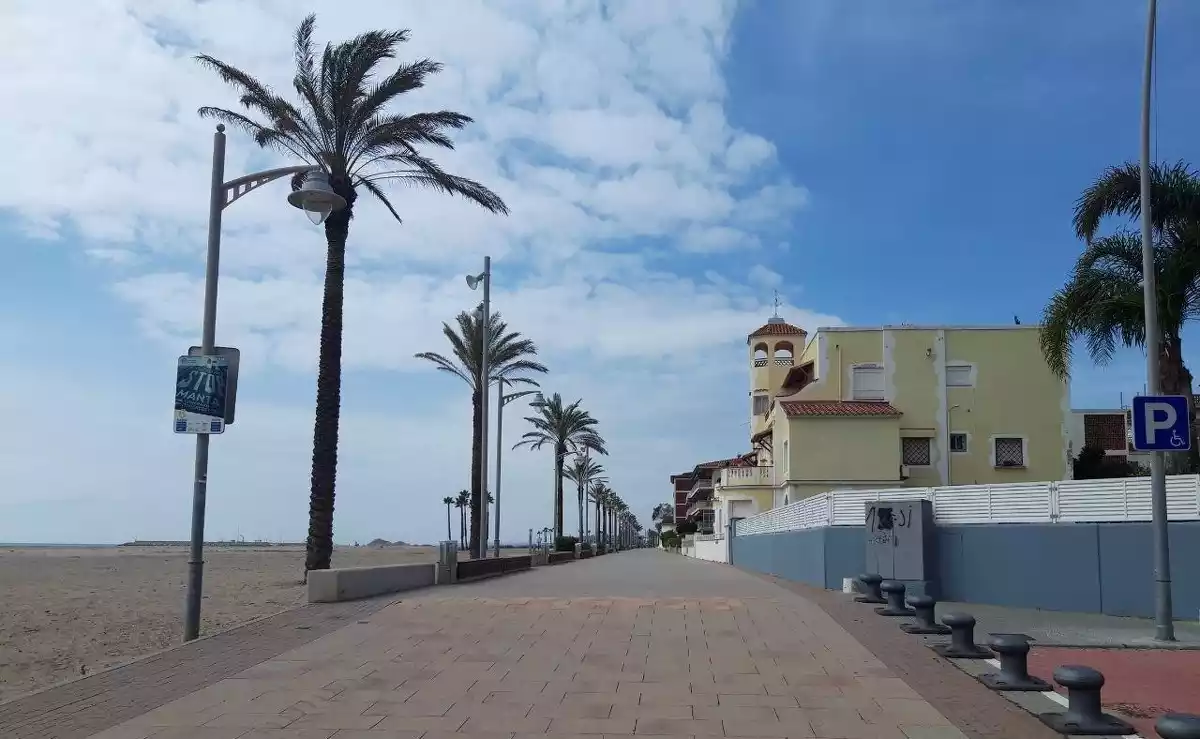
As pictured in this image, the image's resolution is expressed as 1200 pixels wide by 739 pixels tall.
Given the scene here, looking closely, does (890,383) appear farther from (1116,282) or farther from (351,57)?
(351,57)

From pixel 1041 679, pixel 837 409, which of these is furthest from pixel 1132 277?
pixel 837 409

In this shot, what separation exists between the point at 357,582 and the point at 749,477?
41596mm

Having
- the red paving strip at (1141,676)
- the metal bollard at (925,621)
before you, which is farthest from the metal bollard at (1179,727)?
the metal bollard at (925,621)

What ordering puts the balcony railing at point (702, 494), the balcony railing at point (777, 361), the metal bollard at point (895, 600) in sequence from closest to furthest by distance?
the metal bollard at point (895, 600), the balcony railing at point (777, 361), the balcony railing at point (702, 494)

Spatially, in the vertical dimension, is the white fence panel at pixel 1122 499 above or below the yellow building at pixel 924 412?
below

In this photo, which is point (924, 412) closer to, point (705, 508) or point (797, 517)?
point (797, 517)

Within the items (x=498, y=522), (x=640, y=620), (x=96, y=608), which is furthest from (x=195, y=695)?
(x=498, y=522)

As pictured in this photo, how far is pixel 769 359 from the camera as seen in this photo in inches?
2295

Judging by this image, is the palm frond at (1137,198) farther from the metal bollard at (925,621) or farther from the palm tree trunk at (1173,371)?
the metal bollard at (925,621)

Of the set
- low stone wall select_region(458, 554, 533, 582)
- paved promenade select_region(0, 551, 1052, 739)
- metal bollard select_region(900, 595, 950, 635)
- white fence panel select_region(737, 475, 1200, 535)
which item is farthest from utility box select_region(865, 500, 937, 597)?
low stone wall select_region(458, 554, 533, 582)

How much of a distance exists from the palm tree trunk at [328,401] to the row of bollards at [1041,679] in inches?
589

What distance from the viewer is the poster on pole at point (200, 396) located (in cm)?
1199

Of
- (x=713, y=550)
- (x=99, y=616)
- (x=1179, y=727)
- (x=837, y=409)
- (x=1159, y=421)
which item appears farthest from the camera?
(x=713, y=550)

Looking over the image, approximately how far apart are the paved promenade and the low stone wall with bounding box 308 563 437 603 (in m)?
1.01
